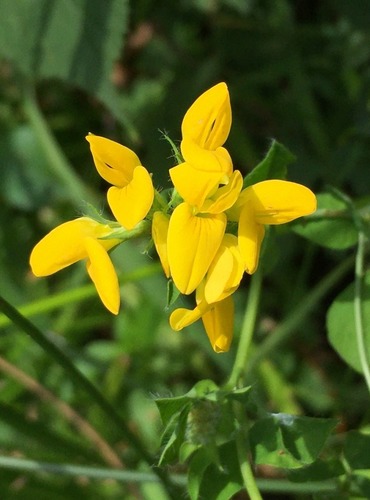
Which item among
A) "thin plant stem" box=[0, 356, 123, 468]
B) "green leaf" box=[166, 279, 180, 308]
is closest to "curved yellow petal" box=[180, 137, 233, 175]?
"green leaf" box=[166, 279, 180, 308]

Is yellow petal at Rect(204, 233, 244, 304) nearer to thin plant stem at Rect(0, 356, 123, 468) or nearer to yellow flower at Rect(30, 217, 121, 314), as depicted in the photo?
yellow flower at Rect(30, 217, 121, 314)

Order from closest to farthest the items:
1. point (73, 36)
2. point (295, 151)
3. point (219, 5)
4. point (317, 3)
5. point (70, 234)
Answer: point (70, 234) → point (73, 36) → point (295, 151) → point (219, 5) → point (317, 3)

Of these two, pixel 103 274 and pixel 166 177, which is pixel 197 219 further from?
pixel 166 177

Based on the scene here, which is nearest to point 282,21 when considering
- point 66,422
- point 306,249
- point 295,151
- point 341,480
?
point 295,151

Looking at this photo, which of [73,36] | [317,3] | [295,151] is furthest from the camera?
[317,3]

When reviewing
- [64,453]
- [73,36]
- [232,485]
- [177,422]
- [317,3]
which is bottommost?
[64,453]

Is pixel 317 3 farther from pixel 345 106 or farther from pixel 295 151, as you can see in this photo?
pixel 295 151

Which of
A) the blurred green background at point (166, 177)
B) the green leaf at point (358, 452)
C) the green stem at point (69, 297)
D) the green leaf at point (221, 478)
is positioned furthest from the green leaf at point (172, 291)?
the blurred green background at point (166, 177)
